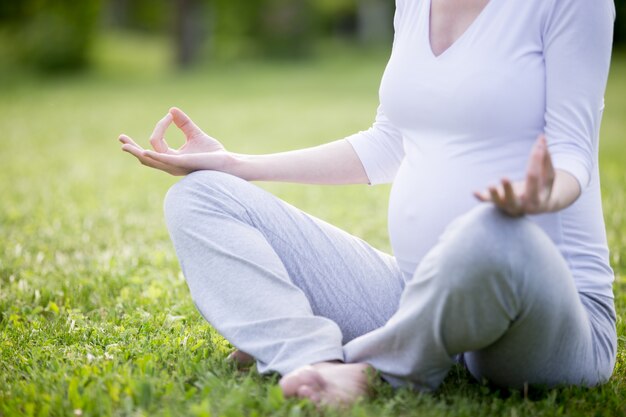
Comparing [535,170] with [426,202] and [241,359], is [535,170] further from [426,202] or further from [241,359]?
[241,359]

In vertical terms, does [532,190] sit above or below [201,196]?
above

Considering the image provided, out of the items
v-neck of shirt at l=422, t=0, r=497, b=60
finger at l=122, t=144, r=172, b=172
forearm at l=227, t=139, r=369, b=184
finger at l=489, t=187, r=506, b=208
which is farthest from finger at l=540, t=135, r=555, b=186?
finger at l=122, t=144, r=172, b=172

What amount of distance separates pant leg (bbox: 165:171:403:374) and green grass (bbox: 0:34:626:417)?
18cm

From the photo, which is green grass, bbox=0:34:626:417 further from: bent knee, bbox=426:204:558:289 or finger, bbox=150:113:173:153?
finger, bbox=150:113:173:153

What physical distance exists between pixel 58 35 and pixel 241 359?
22239mm

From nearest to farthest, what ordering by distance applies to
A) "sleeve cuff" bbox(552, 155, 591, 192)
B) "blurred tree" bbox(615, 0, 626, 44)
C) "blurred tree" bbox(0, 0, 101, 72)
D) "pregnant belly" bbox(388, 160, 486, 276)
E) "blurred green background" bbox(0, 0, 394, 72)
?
1. "sleeve cuff" bbox(552, 155, 591, 192)
2. "pregnant belly" bbox(388, 160, 486, 276)
3. "blurred tree" bbox(0, 0, 101, 72)
4. "blurred green background" bbox(0, 0, 394, 72)
5. "blurred tree" bbox(615, 0, 626, 44)

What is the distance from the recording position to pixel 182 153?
106 inches

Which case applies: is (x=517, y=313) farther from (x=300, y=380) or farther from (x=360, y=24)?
(x=360, y=24)

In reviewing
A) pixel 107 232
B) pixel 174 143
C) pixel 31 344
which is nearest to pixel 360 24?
pixel 174 143

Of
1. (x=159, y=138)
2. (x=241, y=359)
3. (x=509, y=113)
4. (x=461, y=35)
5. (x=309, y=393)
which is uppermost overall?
(x=461, y=35)

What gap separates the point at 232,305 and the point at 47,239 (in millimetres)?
2863

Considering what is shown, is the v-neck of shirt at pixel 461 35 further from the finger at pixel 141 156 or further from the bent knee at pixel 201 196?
the finger at pixel 141 156

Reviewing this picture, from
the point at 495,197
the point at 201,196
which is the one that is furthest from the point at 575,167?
the point at 201,196

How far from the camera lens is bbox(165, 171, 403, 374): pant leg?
2230mm
